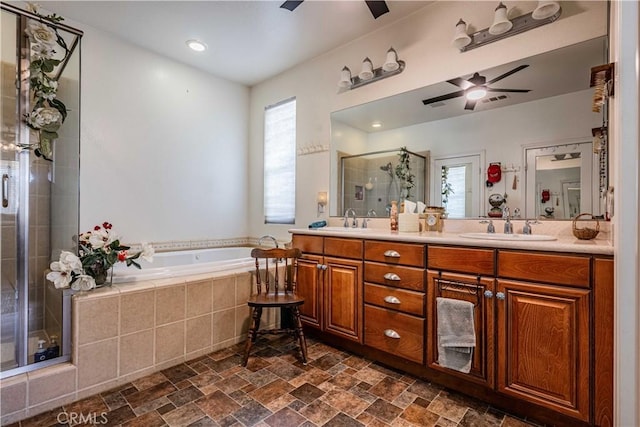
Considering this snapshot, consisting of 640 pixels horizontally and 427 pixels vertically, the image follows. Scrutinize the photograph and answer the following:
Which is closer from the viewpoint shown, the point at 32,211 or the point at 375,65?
the point at 32,211

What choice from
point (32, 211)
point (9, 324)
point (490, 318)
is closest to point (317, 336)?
point (490, 318)

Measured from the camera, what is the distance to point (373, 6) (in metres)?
2.28

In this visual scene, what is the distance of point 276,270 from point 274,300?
0.25m

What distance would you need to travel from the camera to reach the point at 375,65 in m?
2.62

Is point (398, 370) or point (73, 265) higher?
point (73, 265)

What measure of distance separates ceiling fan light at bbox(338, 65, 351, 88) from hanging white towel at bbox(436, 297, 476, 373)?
79.6 inches

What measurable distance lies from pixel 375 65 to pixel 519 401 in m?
2.60

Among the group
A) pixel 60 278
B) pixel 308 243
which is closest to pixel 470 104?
pixel 308 243

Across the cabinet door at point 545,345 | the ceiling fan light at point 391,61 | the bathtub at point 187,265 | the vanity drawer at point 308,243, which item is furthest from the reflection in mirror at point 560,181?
the bathtub at point 187,265

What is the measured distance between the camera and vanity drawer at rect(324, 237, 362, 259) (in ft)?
6.80

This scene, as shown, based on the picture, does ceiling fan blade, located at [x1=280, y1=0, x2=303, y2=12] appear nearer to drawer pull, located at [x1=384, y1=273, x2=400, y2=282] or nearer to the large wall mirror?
the large wall mirror

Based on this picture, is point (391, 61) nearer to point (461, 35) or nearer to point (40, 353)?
point (461, 35)

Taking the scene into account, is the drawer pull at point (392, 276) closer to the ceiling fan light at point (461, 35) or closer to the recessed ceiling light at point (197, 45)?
the ceiling fan light at point (461, 35)

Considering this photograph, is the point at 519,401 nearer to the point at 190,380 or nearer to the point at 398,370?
the point at 398,370
